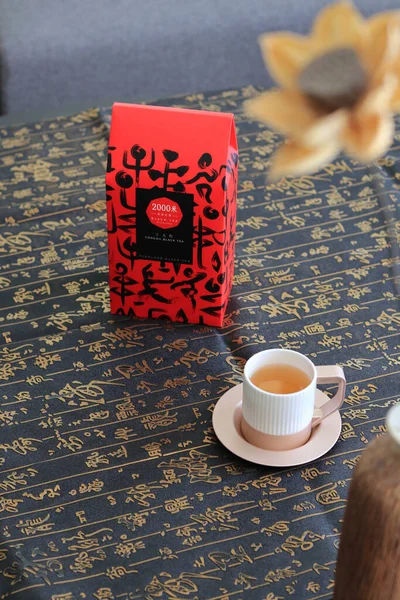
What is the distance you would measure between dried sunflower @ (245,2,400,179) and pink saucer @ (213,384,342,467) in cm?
51

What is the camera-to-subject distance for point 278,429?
995 mm

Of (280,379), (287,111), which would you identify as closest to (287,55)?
(287,111)

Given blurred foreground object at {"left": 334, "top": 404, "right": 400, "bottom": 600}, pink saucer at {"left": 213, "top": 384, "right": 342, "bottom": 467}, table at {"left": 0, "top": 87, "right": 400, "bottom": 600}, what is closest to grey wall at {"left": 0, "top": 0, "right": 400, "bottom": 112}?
table at {"left": 0, "top": 87, "right": 400, "bottom": 600}

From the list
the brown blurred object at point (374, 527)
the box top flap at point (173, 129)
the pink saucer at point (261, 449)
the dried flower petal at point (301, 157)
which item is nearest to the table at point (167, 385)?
the pink saucer at point (261, 449)

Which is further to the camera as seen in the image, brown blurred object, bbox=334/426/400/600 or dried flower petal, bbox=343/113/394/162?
brown blurred object, bbox=334/426/400/600

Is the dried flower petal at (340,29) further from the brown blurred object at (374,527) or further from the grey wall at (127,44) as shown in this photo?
the grey wall at (127,44)

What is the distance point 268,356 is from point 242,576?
0.87ft

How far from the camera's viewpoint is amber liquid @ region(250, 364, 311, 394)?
1023 millimetres

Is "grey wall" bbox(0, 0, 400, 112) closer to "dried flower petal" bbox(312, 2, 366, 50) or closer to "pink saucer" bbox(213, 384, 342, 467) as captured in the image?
"pink saucer" bbox(213, 384, 342, 467)

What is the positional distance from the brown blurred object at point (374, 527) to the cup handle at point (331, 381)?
26 centimetres

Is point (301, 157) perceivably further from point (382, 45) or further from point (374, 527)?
point (374, 527)

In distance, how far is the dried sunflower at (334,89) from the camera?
21.5 inches

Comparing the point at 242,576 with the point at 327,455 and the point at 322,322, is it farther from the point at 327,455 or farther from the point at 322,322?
the point at 322,322

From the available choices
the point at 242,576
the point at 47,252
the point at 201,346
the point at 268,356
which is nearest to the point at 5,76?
the point at 47,252
